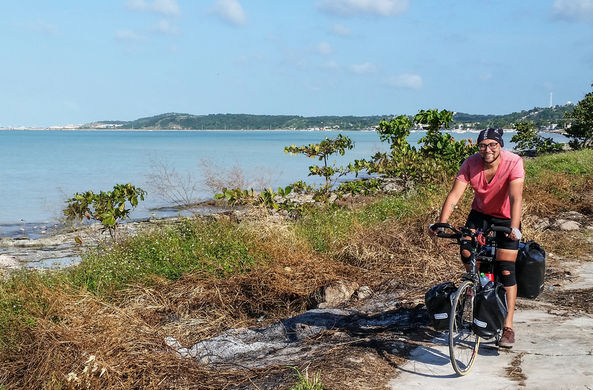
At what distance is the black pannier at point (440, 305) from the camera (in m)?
4.97

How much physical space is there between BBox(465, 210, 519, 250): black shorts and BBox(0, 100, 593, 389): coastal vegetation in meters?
1.94

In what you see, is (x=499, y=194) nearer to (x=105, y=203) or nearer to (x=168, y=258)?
Result: (x=168, y=258)

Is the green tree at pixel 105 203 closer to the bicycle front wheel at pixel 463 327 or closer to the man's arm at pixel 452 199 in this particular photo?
the man's arm at pixel 452 199

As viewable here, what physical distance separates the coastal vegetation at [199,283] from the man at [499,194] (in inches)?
74.0

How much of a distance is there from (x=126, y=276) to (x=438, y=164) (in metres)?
10.3

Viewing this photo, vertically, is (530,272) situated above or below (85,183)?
above

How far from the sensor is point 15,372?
5.50 meters

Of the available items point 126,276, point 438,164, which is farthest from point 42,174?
point 126,276

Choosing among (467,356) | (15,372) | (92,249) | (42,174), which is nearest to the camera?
(467,356)

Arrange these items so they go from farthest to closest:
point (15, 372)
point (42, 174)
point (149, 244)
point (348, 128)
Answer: point (348, 128), point (42, 174), point (149, 244), point (15, 372)

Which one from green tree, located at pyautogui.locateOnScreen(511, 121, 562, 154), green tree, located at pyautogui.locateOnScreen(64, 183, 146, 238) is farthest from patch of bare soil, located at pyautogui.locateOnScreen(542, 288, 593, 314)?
green tree, located at pyautogui.locateOnScreen(511, 121, 562, 154)

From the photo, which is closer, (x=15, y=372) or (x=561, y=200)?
(x=15, y=372)

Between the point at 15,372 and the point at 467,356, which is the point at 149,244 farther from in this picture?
the point at 467,356

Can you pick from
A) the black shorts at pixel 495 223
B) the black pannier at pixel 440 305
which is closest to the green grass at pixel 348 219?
the black shorts at pixel 495 223
